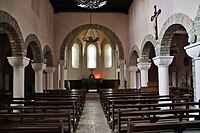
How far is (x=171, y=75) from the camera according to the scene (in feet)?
67.5

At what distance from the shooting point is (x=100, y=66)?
2670 cm

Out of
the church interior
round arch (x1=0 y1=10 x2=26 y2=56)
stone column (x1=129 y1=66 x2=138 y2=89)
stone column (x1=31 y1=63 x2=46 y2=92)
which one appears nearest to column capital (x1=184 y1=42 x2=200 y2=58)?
the church interior

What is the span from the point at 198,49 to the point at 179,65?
14554 mm

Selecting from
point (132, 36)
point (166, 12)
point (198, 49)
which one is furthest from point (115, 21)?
point (198, 49)

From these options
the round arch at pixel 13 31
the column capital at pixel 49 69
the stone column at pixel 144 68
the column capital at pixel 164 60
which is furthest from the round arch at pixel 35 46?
the column capital at pixel 164 60

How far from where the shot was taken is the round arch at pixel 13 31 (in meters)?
7.35

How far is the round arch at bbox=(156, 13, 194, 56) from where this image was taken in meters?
6.99

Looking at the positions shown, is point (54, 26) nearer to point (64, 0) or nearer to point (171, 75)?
point (64, 0)

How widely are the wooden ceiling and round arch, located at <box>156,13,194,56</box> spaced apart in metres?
6.87

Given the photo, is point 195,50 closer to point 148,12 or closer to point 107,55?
point 148,12

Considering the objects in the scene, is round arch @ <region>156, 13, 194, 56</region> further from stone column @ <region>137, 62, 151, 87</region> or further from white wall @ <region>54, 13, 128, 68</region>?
white wall @ <region>54, 13, 128, 68</region>

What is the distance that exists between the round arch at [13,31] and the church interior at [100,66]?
3cm

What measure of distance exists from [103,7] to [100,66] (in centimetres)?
1096

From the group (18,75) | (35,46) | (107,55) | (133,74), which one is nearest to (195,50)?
(18,75)
